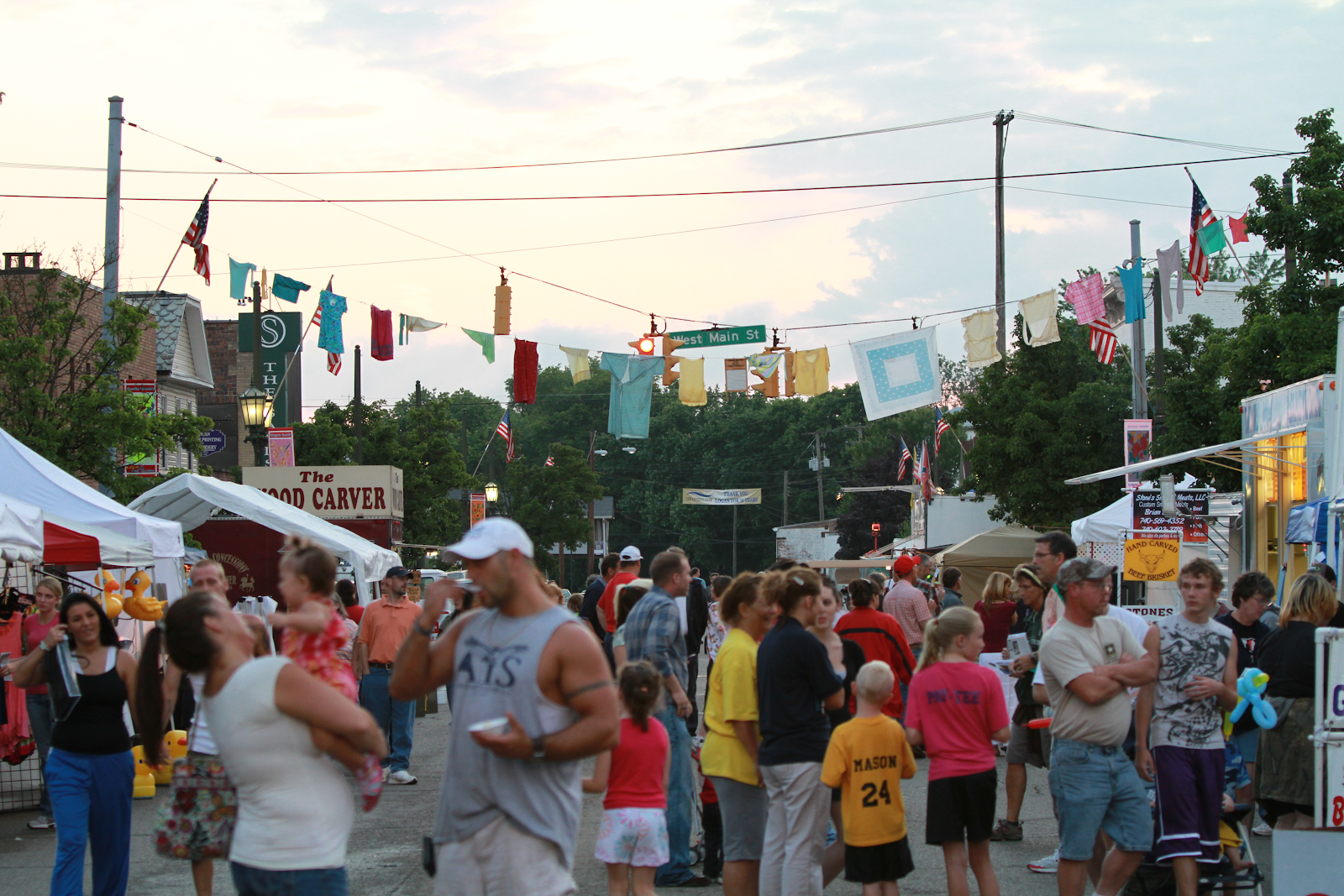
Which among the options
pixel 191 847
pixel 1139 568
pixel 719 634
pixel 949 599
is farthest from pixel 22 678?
pixel 1139 568

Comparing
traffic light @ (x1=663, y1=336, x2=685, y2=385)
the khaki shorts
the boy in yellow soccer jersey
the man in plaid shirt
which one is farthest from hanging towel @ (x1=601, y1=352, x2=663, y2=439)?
the khaki shorts

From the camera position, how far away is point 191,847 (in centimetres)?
448

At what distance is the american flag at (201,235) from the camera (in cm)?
2023

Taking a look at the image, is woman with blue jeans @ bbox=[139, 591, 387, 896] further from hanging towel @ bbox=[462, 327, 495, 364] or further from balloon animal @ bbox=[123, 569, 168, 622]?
hanging towel @ bbox=[462, 327, 495, 364]

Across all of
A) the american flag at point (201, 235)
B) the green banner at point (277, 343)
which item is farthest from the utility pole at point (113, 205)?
the green banner at point (277, 343)

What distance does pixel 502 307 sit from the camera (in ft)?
71.1

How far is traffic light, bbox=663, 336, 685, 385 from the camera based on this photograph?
22.8 m

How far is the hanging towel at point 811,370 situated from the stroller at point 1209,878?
16591 millimetres

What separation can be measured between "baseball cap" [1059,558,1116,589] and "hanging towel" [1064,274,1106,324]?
17.4 metres

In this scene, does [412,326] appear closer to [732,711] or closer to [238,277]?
[238,277]

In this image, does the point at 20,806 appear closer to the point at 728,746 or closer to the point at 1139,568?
the point at 728,746

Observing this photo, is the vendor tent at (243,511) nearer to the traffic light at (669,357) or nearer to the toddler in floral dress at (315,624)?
the traffic light at (669,357)

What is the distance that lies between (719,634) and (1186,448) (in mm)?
14951

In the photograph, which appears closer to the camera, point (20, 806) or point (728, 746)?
point (728, 746)
